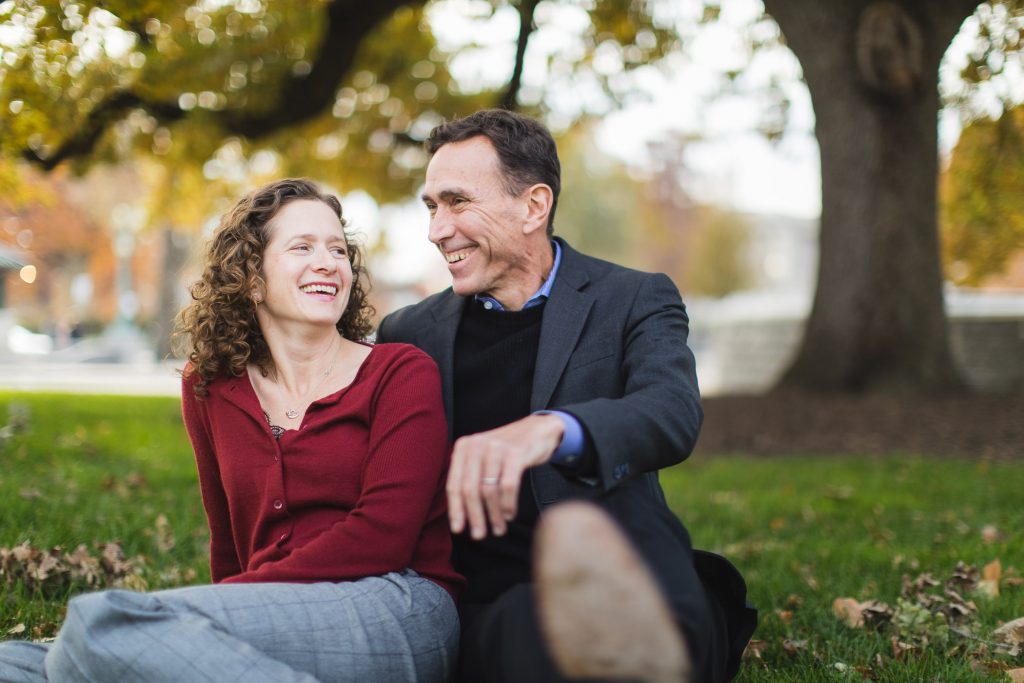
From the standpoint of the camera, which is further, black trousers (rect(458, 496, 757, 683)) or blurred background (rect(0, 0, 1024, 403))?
blurred background (rect(0, 0, 1024, 403))

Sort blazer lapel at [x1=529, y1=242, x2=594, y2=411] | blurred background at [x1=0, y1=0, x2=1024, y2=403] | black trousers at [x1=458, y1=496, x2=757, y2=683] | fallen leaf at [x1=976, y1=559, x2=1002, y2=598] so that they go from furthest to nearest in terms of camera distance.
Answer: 1. blurred background at [x1=0, y1=0, x2=1024, y2=403]
2. fallen leaf at [x1=976, y1=559, x2=1002, y2=598]
3. blazer lapel at [x1=529, y1=242, x2=594, y2=411]
4. black trousers at [x1=458, y1=496, x2=757, y2=683]

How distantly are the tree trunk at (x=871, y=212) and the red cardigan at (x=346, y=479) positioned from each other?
9327 millimetres

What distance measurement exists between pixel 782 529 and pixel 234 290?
3.97 metres

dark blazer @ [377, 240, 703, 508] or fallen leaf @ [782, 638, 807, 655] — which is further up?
dark blazer @ [377, 240, 703, 508]

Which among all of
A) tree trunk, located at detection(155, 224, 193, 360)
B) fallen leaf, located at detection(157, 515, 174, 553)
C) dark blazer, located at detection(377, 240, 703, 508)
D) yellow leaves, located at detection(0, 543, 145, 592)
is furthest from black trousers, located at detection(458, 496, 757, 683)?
tree trunk, located at detection(155, 224, 193, 360)

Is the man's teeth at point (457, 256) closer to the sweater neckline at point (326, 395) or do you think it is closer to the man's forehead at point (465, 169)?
the man's forehead at point (465, 169)

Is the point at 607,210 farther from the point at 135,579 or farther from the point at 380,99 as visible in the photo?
the point at 135,579

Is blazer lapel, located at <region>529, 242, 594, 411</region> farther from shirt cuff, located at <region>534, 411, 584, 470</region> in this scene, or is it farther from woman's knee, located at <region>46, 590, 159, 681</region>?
woman's knee, located at <region>46, 590, 159, 681</region>

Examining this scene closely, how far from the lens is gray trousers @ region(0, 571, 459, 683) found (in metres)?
2.25

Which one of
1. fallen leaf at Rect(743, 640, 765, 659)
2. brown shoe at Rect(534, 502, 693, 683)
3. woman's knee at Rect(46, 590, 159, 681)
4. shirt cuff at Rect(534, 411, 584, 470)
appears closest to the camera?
brown shoe at Rect(534, 502, 693, 683)

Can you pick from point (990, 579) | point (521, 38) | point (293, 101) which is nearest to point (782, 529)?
point (990, 579)

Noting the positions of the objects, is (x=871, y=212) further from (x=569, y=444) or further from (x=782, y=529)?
(x=569, y=444)

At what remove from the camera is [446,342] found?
337 cm

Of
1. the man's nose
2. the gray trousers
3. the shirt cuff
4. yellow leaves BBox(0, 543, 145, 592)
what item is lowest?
yellow leaves BBox(0, 543, 145, 592)
